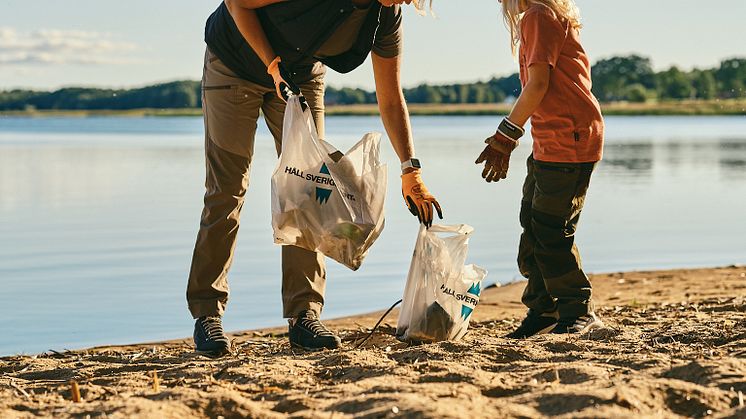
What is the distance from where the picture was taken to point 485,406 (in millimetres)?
3102

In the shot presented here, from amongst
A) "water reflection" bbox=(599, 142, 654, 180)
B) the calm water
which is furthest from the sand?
"water reflection" bbox=(599, 142, 654, 180)

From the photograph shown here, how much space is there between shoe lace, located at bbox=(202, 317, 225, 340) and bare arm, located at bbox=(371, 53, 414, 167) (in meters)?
1.06

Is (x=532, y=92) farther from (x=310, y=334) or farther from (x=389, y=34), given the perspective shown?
(x=310, y=334)

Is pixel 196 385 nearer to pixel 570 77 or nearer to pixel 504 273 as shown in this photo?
pixel 570 77

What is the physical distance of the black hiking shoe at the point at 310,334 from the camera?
4.68m

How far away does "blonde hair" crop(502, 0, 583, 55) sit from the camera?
15.2 feet

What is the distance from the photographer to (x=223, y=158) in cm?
462

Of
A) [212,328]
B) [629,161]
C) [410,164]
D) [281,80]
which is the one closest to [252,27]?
Answer: [281,80]

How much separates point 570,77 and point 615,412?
6.79 feet

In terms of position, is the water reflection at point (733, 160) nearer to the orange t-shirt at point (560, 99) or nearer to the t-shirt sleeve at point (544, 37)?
the orange t-shirt at point (560, 99)

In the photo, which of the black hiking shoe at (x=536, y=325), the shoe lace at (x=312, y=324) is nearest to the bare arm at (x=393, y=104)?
the shoe lace at (x=312, y=324)

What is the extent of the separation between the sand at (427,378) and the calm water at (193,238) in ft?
5.23

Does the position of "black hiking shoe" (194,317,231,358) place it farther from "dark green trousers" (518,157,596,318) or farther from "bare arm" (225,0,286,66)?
"dark green trousers" (518,157,596,318)

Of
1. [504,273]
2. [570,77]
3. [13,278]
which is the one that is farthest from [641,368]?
[13,278]
